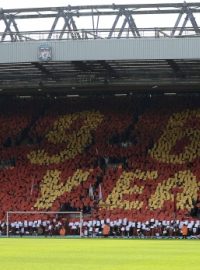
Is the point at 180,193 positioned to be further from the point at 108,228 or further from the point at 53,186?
the point at 53,186

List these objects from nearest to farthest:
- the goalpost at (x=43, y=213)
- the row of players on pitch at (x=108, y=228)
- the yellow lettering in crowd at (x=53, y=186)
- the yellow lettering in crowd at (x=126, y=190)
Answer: the row of players on pitch at (x=108, y=228) < the goalpost at (x=43, y=213) < the yellow lettering in crowd at (x=126, y=190) < the yellow lettering in crowd at (x=53, y=186)

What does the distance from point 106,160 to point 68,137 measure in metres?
2.97

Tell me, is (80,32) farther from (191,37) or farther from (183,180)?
(183,180)

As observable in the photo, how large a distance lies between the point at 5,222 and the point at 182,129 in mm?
9484

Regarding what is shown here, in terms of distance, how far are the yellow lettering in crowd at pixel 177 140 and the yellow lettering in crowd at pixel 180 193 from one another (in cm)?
123

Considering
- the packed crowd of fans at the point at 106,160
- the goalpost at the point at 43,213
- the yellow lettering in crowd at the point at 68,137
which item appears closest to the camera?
the packed crowd of fans at the point at 106,160

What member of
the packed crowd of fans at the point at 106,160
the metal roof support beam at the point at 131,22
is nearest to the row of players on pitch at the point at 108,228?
the packed crowd of fans at the point at 106,160

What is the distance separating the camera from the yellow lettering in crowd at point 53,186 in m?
31.7

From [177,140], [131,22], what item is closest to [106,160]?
[177,140]

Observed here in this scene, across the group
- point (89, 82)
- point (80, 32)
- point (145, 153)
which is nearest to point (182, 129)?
point (145, 153)

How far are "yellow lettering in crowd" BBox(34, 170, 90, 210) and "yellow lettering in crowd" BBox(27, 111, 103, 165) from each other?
1.37 metres

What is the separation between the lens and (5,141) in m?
36.2

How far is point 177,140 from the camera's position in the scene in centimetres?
3366

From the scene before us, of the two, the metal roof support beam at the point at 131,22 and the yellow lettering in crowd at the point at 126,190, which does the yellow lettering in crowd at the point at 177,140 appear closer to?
the yellow lettering in crowd at the point at 126,190
